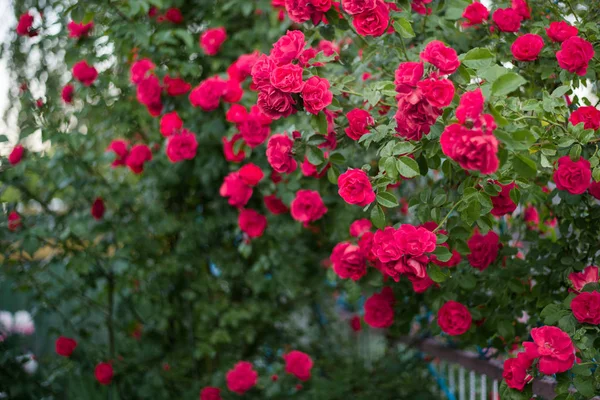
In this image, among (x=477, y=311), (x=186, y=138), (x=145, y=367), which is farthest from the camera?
(x=145, y=367)

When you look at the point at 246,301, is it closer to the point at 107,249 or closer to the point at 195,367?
the point at 195,367

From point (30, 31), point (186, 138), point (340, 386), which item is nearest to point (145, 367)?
point (340, 386)

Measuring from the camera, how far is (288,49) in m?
1.39

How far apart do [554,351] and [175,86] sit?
5.81 ft

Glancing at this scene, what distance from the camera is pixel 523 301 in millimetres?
1784

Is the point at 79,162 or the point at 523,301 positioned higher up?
the point at 79,162

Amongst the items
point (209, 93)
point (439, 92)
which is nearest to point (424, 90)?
Answer: point (439, 92)

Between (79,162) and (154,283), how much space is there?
661 millimetres

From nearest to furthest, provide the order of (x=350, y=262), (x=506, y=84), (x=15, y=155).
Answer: (x=506, y=84) < (x=350, y=262) < (x=15, y=155)

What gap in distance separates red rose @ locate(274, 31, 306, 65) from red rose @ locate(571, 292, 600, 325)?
879mm

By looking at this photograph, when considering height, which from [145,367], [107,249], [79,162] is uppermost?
[79,162]

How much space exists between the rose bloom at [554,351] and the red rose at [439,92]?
572mm

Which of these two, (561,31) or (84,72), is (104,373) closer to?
(84,72)

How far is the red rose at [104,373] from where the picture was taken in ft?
8.64
